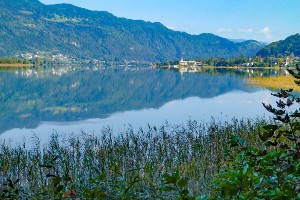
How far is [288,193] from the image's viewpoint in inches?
64.6

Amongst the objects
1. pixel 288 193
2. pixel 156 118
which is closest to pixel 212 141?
pixel 288 193

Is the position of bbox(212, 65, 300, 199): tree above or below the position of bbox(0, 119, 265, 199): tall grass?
above

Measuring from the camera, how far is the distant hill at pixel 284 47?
587 feet

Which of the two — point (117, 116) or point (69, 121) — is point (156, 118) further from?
point (69, 121)

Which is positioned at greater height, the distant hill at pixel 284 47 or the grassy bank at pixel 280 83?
the distant hill at pixel 284 47

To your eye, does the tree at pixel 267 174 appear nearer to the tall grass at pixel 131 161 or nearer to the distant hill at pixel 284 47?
the tall grass at pixel 131 161

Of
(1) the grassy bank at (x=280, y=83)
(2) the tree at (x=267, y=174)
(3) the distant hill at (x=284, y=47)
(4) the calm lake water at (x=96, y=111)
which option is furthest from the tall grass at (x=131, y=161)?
(3) the distant hill at (x=284, y=47)

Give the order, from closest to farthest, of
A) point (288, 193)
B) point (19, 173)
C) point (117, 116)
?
point (288, 193), point (19, 173), point (117, 116)

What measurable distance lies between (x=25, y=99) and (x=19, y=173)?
1331 inches

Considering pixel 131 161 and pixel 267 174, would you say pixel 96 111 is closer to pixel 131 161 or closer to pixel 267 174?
pixel 131 161

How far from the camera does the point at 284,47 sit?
185125 mm

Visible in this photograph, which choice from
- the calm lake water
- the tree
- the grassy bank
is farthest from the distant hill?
the tree

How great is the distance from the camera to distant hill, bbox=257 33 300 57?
587 feet

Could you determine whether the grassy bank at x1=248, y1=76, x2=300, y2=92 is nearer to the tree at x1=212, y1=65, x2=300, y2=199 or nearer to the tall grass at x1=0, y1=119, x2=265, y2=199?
the tall grass at x1=0, y1=119, x2=265, y2=199
